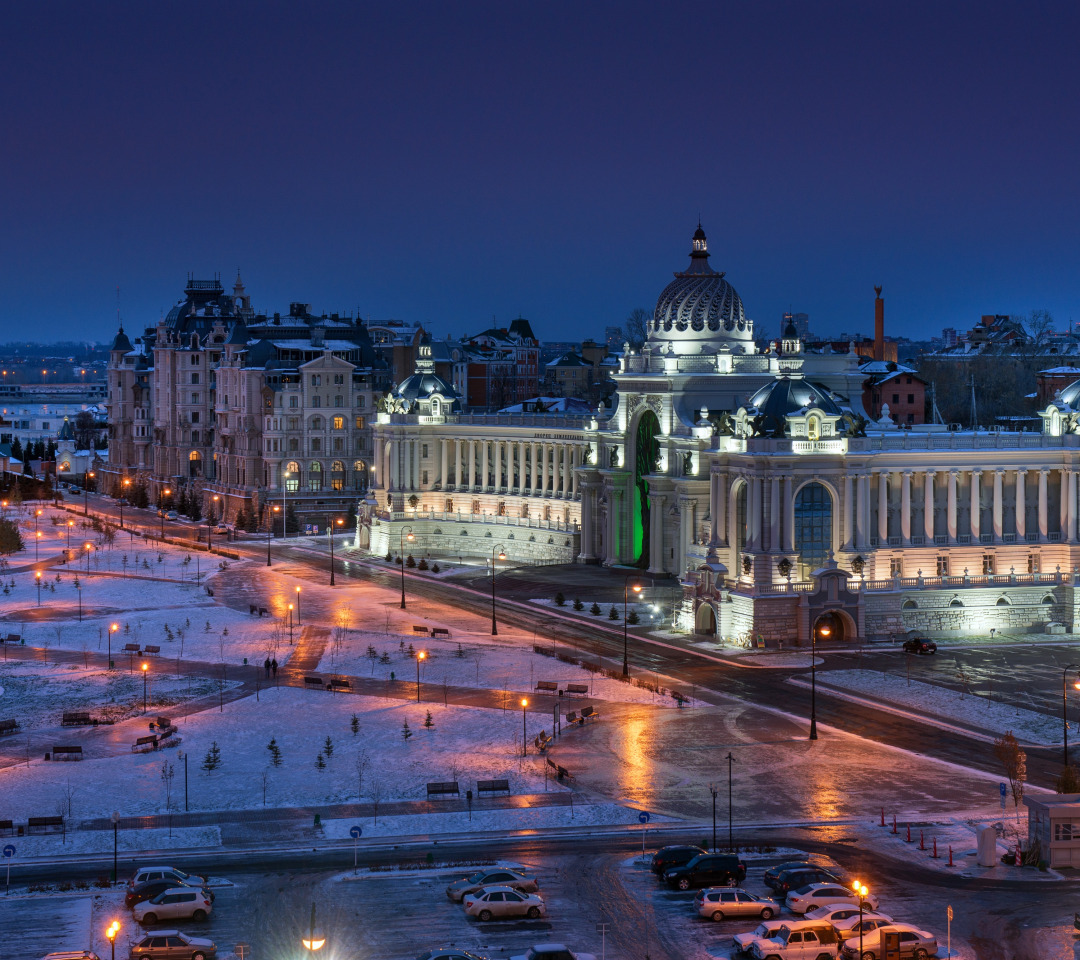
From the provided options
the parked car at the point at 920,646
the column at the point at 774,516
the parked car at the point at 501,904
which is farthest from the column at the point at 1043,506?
the parked car at the point at 501,904

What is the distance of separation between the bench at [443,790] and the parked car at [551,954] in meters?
17.2

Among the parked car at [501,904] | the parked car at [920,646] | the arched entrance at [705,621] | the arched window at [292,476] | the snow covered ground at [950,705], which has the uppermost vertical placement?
the arched window at [292,476]

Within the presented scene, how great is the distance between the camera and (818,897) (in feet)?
166

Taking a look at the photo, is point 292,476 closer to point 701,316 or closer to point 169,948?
point 701,316

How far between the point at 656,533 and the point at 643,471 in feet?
21.3

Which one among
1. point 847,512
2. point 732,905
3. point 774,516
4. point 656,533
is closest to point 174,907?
point 732,905

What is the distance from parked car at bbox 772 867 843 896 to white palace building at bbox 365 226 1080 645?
4262cm

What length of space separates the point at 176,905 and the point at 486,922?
A: 886 centimetres

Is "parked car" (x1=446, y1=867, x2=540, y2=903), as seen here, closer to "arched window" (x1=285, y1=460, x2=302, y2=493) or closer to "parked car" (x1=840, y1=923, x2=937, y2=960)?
"parked car" (x1=840, y1=923, x2=937, y2=960)

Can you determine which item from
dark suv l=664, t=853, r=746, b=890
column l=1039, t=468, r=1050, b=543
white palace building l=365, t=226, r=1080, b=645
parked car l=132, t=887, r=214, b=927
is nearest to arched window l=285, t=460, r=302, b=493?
white palace building l=365, t=226, r=1080, b=645

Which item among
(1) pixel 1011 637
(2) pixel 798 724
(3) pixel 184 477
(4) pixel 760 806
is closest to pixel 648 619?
(1) pixel 1011 637

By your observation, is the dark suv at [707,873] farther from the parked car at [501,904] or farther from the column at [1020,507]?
the column at [1020,507]

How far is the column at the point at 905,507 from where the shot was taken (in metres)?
102

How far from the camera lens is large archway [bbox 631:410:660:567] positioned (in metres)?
122
